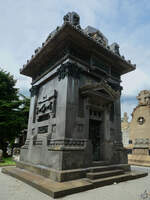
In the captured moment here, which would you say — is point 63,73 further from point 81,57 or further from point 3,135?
point 3,135

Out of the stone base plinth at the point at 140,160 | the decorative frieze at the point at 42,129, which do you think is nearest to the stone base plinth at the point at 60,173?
the decorative frieze at the point at 42,129

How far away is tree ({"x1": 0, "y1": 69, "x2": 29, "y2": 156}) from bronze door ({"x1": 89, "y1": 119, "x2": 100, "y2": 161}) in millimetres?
13353

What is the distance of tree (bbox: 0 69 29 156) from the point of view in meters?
18.7

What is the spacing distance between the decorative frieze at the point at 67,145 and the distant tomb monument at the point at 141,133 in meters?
12.6

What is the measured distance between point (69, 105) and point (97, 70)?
12.8 ft

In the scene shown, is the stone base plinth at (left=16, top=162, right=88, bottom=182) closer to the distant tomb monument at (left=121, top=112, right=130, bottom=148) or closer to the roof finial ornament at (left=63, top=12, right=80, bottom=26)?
the roof finial ornament at (left=63, top=12, right=80, bottom=26)

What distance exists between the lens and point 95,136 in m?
9.47

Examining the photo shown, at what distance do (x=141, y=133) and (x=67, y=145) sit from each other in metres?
16.1

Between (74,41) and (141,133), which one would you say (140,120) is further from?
(74,41)

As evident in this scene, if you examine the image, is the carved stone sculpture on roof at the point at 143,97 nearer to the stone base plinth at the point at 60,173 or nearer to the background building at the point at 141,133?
the background building at the point at 141,133

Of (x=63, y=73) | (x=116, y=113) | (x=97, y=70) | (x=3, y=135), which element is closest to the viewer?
(x=63, y=73)

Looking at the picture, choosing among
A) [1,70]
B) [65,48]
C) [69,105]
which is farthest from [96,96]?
[1,70]

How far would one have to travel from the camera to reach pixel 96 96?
354 inches

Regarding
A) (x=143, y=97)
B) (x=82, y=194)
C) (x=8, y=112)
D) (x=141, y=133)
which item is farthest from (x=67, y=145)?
(x=143, y=97)
